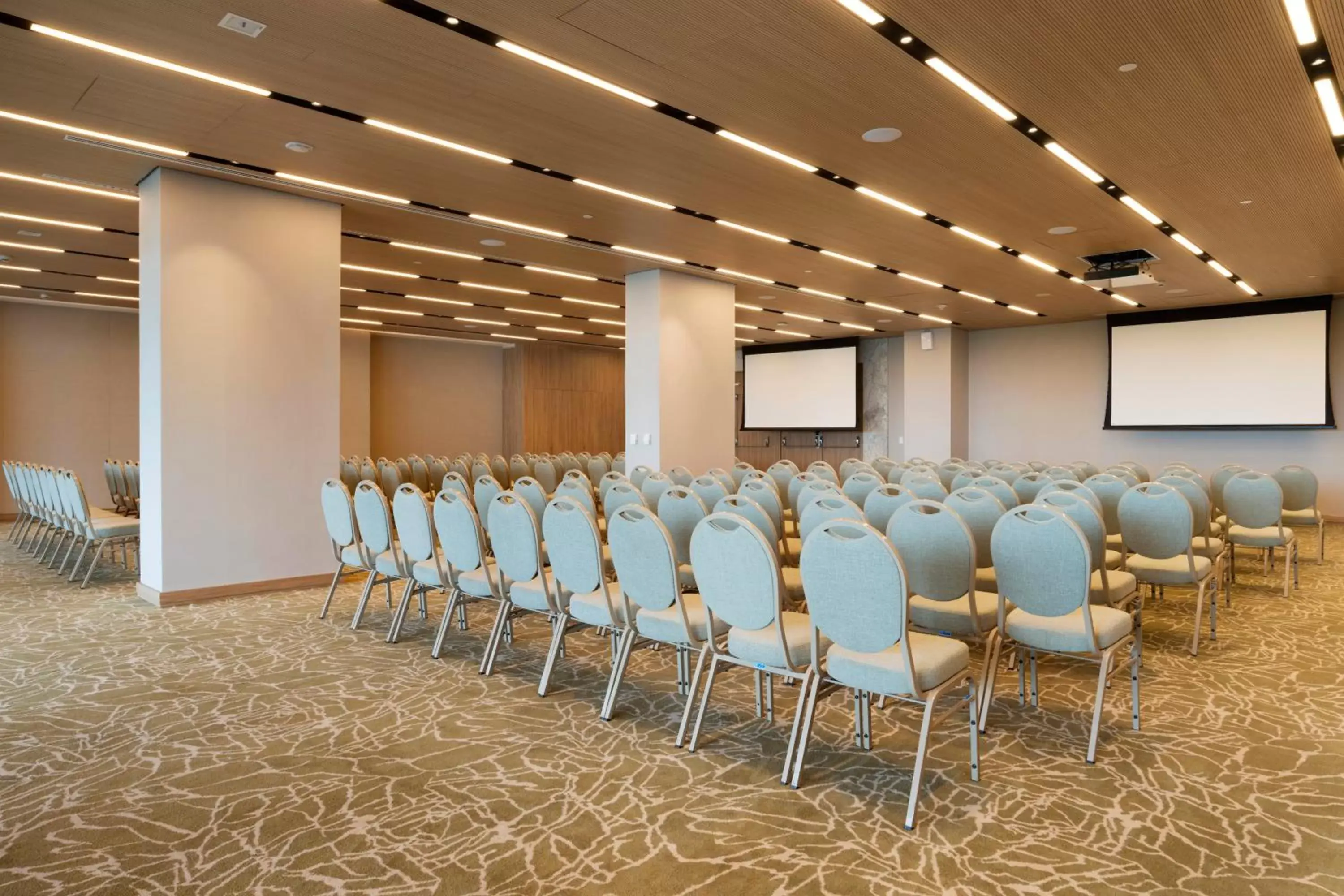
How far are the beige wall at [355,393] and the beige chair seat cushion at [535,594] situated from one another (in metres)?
13.6

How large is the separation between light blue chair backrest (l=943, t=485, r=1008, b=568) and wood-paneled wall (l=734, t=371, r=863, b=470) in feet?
48.2

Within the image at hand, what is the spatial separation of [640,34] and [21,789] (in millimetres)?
4465

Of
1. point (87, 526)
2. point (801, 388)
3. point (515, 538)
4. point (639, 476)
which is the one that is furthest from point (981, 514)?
point (801, 388)

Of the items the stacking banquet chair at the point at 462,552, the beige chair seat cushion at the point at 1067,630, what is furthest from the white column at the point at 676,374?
the beige chair seat cushion at the point at 1067,630

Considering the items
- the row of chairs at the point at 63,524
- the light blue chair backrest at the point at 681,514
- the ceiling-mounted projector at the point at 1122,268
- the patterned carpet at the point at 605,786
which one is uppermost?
the ceiling-mounted projector at the point at 1122,268

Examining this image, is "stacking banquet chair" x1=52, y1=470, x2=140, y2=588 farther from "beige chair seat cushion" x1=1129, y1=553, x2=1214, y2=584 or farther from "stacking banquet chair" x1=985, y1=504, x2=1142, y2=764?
"beige chair seat cushion" x1=1129, y1=553, x2=1214, y2=584

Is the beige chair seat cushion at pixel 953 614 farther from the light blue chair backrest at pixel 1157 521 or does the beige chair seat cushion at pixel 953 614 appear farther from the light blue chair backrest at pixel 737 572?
the light blue chair backrest at pixel 1157 521

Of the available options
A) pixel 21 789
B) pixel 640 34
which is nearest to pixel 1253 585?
pixel 640 34

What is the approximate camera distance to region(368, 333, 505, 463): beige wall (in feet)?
59.7

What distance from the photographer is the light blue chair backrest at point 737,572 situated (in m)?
3.26

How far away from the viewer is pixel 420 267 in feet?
36.6

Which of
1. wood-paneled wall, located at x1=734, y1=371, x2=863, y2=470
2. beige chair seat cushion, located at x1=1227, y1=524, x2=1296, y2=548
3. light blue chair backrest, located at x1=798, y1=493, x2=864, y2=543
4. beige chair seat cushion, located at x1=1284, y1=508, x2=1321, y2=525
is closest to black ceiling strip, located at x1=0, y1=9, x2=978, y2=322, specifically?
light blue chair backrest, located at x1=798, y1=493, x2=864, y2=543

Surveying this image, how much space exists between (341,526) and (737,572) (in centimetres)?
382

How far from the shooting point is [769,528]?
4430 millimetres
